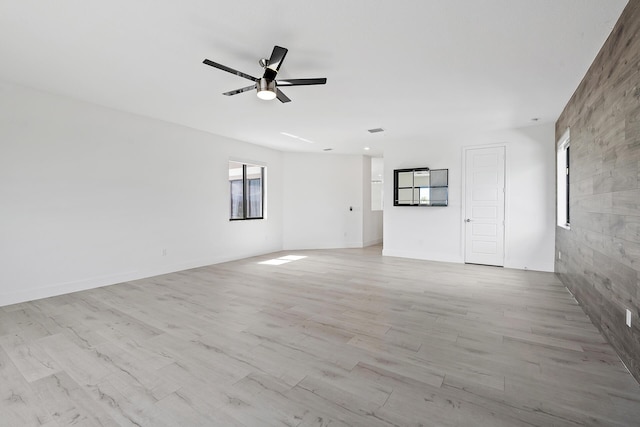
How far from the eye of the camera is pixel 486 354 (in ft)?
7.95

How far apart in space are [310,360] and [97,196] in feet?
13.5

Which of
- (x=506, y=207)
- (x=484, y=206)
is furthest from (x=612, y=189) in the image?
(x=484, y=206)

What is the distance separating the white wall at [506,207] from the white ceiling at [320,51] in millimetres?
919

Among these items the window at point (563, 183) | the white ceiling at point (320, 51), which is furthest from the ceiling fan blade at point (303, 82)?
the window at point (563, 183)

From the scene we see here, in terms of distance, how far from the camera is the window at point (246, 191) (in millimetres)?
7223

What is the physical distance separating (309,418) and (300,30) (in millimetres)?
2823

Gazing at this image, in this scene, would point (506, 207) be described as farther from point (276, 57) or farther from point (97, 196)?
point (97, 196)

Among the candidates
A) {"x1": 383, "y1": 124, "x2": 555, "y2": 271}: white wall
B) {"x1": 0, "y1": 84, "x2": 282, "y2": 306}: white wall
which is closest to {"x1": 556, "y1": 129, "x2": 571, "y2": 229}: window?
{"x1": 383, "y1": 124, "x2": 555, "y2": 271}: white wall

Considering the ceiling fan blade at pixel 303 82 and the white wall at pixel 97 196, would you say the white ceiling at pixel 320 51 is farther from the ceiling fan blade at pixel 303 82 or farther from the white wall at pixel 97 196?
the white wall at pixel 97 196

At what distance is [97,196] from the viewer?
4.46m

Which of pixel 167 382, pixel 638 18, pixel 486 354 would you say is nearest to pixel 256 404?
pixel 167 382

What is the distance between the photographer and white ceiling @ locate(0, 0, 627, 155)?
7.52 feet

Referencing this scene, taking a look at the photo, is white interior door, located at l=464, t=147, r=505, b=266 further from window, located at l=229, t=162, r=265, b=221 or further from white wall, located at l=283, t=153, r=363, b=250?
window, located at l=229, t=162, r=265, b=221

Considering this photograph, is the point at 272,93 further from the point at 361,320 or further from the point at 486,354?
the point at 486,354
